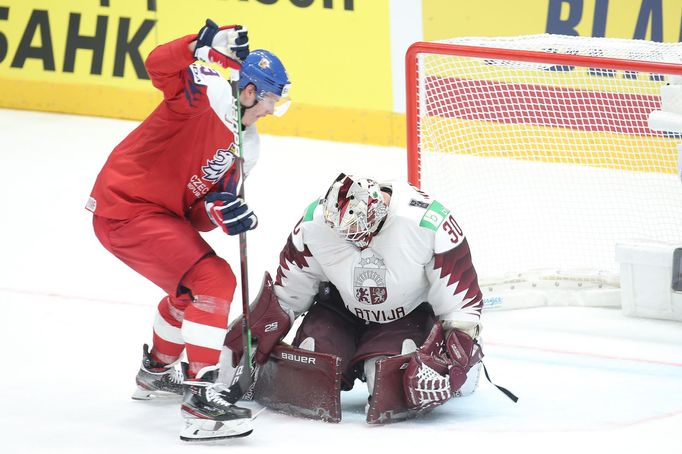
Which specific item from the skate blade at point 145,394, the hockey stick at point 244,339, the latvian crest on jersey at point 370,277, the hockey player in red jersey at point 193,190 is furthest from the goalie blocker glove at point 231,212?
the skate blade at point 145,394

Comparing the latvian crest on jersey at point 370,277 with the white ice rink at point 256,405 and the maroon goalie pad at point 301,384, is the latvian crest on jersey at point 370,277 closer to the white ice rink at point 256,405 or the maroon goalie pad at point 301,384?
the maroon goalie pad at point 301,384

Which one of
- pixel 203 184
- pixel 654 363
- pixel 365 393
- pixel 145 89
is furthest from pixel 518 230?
pixel 145 89

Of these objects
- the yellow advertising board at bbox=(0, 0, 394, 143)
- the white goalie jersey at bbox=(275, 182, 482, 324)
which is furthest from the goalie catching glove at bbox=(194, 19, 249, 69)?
the yellow advertising board at bbox=(0, 0, 394, 143)

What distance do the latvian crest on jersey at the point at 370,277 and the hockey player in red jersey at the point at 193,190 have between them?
1.29 ft

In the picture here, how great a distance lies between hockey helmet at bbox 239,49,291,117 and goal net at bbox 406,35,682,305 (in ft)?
4.83

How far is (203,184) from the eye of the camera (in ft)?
14.9

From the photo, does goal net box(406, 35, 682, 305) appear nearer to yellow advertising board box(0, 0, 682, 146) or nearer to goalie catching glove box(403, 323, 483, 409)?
yellow advertising board box(0, 0, 682, 146)

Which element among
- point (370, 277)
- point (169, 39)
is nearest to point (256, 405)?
point (370, 277)

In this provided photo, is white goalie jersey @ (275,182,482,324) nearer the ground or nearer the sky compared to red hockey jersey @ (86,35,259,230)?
nearer the ground

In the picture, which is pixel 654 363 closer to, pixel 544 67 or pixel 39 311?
pixel 544 67

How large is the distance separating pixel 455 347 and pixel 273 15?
468cm

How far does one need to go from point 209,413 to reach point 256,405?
43 cm

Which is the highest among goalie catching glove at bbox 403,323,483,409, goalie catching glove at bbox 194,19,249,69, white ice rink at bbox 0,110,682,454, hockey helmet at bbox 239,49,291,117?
goalie catching glove at bbox 194,19,249,69

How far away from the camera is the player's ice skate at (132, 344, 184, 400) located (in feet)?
15.5
